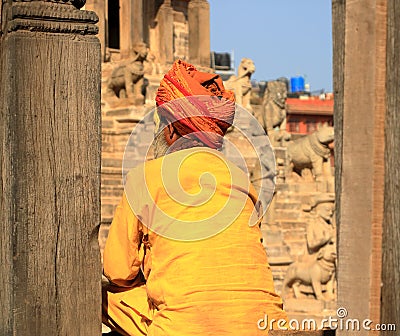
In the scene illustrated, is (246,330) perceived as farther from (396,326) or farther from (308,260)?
(308,260)

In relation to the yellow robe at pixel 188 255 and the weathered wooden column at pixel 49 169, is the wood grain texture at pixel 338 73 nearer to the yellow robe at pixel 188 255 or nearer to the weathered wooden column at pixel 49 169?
the yellow robe at pixel 188 255

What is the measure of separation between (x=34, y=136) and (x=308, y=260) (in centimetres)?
1035

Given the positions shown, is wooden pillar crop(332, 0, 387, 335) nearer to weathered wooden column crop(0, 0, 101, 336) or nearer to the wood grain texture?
the wood grain texture

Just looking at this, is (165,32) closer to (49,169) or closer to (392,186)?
(49,169)

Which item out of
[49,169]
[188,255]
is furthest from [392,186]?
[49,169]

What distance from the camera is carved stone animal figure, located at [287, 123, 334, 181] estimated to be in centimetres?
1750

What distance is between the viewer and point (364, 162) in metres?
2.48

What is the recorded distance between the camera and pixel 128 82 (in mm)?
17406

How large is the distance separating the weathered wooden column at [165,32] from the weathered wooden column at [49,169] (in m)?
19.0

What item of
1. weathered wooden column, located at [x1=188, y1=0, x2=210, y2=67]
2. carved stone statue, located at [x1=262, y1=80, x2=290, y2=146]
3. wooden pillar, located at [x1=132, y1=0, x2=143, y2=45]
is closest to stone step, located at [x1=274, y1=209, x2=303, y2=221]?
carved stone statue, located at [x1=262, y1=80, x2=290, y2=146]

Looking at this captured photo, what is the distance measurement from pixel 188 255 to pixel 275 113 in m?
14.9

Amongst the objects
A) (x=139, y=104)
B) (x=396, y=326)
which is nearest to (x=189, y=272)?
(x=396, y=326)

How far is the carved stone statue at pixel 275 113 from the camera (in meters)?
18.0

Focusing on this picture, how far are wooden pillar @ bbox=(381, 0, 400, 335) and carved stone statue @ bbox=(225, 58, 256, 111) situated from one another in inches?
671
